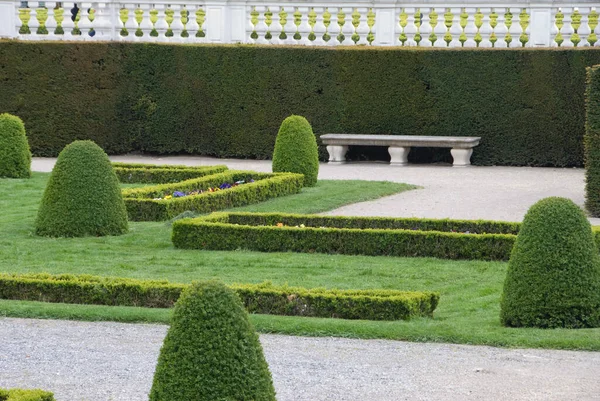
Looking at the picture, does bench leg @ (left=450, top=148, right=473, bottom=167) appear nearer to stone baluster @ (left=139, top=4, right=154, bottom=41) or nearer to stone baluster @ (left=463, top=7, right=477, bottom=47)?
stone baluster @ (left=463, top=7, right=477, bottom=47)

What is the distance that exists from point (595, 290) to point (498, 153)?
508 inches

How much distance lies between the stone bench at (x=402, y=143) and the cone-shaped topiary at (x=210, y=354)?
15828mm

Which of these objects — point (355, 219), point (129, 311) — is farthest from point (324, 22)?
point (129, 311)

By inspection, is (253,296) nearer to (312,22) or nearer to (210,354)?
(210,354)

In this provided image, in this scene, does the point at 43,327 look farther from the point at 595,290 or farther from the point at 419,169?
the point at 419,169

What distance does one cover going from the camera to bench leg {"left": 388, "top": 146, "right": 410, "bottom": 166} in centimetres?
2136

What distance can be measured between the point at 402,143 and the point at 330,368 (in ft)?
45.4

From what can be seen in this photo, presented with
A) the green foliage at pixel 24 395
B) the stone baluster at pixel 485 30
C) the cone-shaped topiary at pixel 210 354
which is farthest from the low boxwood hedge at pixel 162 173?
the cone-shaped topiary at pixel 210 354

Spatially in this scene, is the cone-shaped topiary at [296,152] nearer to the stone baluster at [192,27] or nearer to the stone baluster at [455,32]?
the stone baluster at [455,32]

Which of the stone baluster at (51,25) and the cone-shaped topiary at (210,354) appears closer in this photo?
the cone-shaped topiary at (210,354)

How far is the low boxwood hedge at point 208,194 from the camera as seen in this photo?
14.3 metres

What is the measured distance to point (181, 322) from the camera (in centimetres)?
537

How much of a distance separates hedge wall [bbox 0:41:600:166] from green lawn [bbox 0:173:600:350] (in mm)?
7753

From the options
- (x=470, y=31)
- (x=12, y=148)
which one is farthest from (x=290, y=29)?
(x=12, y=148)
